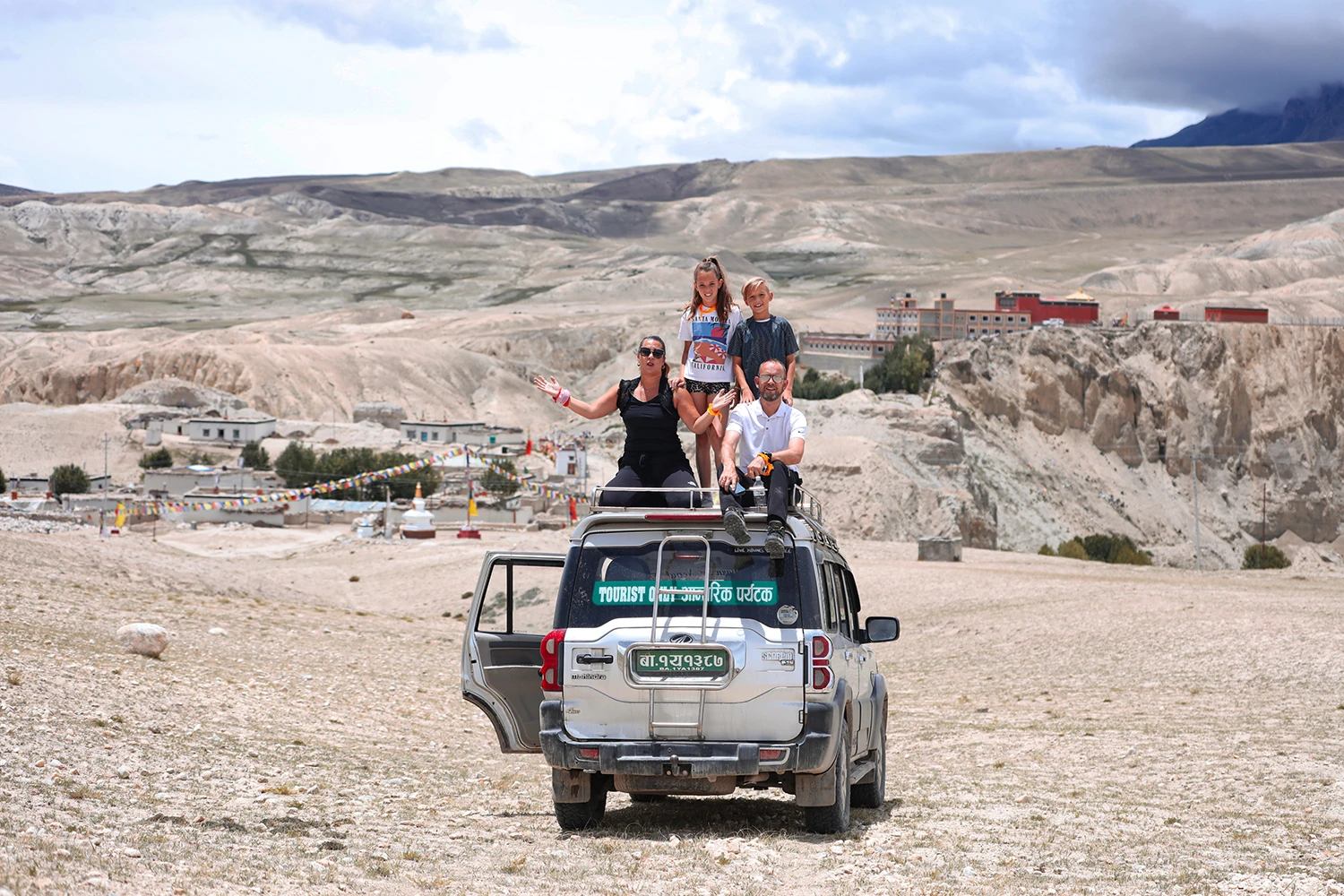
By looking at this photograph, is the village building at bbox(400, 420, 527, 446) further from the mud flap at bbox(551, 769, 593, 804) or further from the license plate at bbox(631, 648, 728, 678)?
the license plate at bbox(631, 648, 728, 678)

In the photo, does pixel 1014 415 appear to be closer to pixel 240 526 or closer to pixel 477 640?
pixel 240 526

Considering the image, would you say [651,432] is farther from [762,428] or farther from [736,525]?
[736,525]

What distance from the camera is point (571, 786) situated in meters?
8.04

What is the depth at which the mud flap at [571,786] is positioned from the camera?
802cm

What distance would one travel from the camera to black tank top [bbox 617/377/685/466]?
959 cm

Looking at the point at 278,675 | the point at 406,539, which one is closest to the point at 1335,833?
the point at 278,675

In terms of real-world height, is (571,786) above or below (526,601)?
above

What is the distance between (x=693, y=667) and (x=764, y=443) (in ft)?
8.18

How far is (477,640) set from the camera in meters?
8.81

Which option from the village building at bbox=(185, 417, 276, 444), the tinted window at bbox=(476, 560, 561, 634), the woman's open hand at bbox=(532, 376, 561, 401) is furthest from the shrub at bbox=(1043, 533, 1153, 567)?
the woman's open hand at bbox=(532, 376, 561, 401)

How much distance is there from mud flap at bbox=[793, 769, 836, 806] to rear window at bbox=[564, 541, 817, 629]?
945 mm

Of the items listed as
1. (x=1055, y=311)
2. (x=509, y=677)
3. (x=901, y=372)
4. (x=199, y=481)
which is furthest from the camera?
(x=1055, y=311)

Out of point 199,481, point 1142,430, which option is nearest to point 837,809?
point 199,481

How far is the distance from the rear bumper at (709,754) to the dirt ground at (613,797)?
1.47ft
